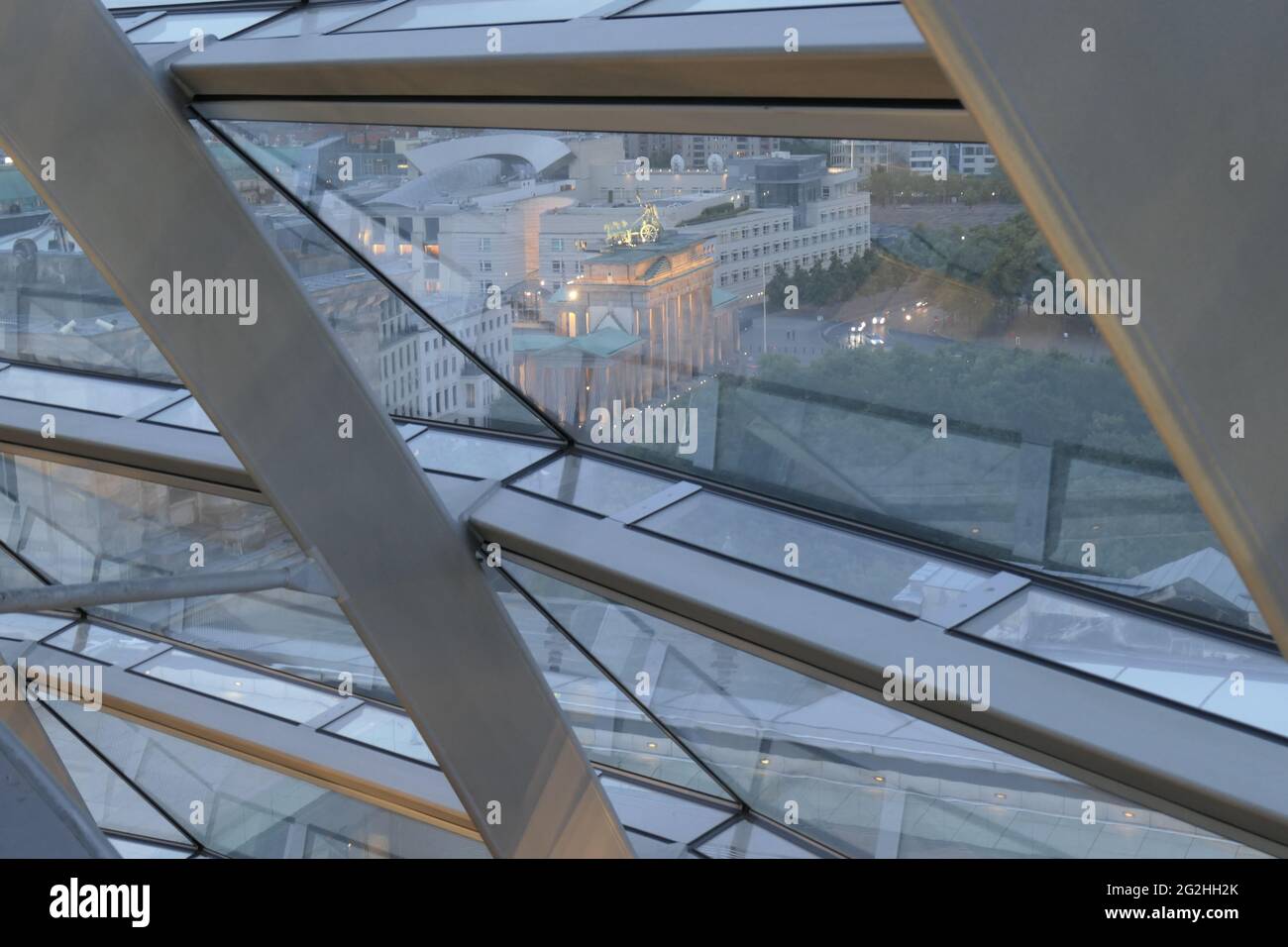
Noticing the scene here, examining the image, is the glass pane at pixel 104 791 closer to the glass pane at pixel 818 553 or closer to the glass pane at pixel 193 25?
the glass pane at pixel 193 25

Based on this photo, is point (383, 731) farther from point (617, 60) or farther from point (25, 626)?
point (617, 60)

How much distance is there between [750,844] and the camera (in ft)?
32.4

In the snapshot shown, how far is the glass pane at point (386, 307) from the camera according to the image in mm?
8203

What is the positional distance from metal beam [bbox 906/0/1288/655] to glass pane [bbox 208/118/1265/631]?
2445 millimetres

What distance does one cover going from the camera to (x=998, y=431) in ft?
19.7

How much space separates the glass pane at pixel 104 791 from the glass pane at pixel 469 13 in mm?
11340

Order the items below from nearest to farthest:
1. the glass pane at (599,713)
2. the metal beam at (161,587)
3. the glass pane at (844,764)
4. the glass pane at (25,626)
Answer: the glass pane at (844,764) → the metal beam at (161,587) → the glass pane at (599,713) → the glass pane at (25,626)

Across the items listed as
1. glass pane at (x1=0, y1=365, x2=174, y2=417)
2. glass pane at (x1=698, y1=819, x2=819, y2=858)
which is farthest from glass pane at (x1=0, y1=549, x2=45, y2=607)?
glass pane at (x1=698, y1=819, x2=819, y2=858)

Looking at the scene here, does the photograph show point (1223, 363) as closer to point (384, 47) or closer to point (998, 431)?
point (998, 431)

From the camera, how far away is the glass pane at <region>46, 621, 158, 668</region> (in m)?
15.1

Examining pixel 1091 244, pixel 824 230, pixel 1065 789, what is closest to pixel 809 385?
pixel 824 230

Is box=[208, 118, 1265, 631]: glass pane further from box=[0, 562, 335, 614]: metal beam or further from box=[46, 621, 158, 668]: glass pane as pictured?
box=[46, 621, 158, 668]: glass pane

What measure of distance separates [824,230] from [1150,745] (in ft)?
8.87

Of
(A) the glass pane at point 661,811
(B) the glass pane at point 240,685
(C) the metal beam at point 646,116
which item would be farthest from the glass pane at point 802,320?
(B) the glass pane at point 240,685
